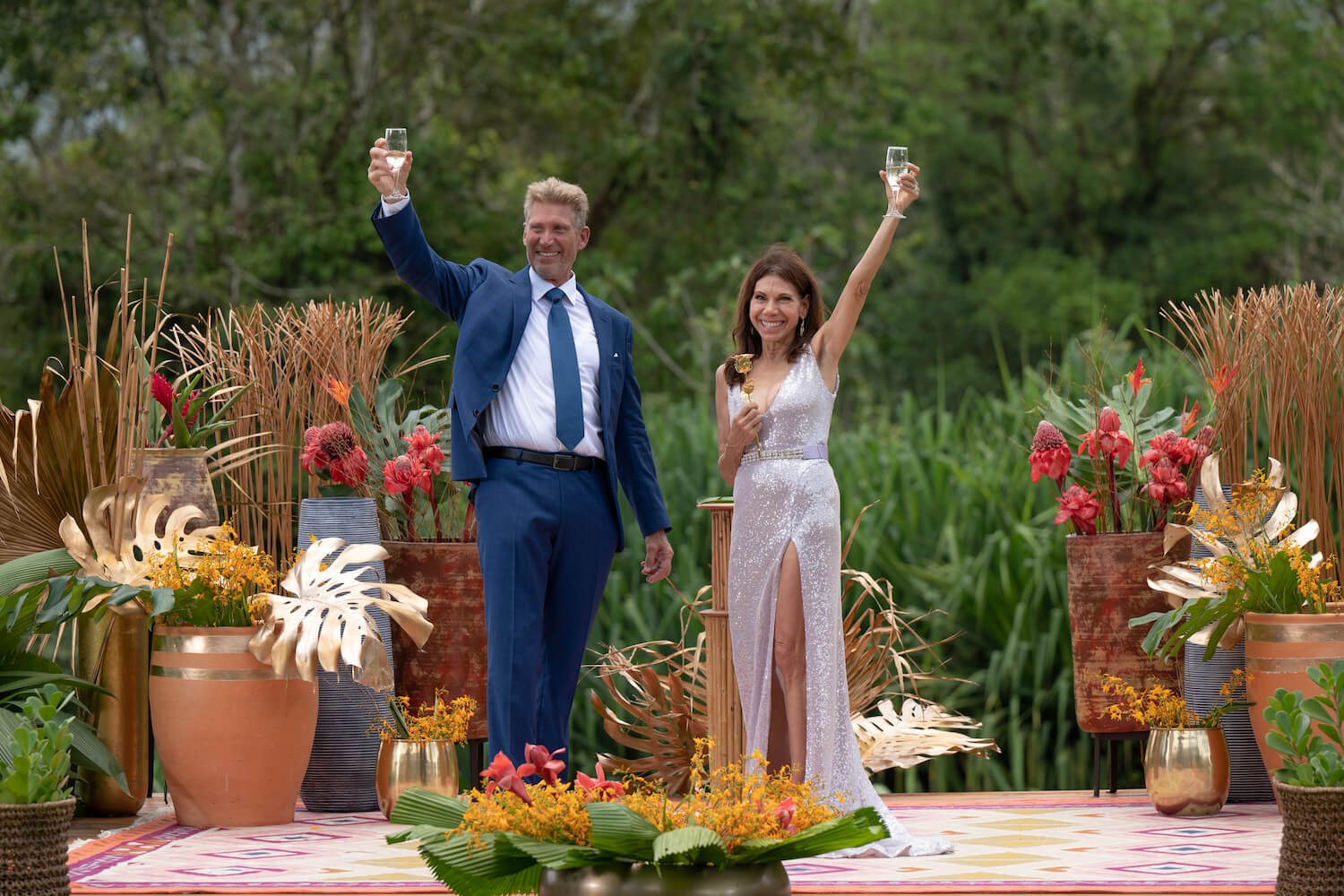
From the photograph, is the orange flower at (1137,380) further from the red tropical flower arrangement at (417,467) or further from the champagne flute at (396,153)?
the champagne flute at (396,153)

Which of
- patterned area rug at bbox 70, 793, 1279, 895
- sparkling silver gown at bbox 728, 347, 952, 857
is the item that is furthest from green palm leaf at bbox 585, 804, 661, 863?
sparkling silver gown at bbox 728, 347, 952, 857

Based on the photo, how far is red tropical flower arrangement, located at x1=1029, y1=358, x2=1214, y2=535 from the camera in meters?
4.67

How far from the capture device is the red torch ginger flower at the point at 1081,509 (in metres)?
4.70

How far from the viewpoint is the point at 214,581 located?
435 cm

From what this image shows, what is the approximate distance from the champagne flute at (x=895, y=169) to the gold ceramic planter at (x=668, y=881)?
5.39 feet

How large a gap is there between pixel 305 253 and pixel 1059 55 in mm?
10215

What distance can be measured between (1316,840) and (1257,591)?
1.39 metres

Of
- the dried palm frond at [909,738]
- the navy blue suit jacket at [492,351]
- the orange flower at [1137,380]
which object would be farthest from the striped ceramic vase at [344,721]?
the orange flower at [1137,380]

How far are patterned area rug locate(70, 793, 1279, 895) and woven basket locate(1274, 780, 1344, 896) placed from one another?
9.8 inches

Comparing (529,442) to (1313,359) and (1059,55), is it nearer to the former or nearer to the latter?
(1313,359)

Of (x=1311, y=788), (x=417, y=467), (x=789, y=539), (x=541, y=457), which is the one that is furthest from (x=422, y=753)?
(x=1311, y=788)

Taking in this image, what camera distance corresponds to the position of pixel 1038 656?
21.1ft

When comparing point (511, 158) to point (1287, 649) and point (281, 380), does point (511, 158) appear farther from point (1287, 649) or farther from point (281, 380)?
point (1287, 649)

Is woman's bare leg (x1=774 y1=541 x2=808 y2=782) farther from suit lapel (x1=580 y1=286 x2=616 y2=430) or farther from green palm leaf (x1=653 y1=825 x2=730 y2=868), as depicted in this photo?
green palm leaf (x1=653 y1=825 x2=730 y2=868)
